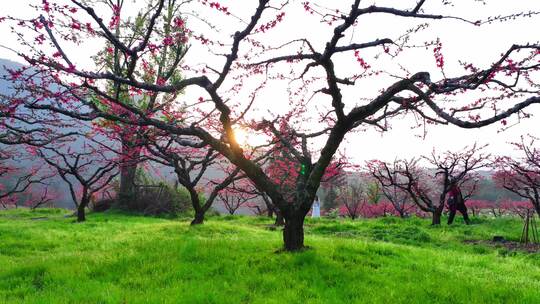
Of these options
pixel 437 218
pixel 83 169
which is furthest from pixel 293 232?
pixel 83 169

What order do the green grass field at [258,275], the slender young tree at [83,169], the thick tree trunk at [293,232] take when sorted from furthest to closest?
the slender young tree at [83,169] < the thick tree trunk at [293,232] < the green grass field at [258,275]

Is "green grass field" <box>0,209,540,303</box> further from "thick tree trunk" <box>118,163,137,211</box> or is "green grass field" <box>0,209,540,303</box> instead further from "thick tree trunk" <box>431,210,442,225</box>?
"thick tree trunk" <box>118,163,137,211</box>

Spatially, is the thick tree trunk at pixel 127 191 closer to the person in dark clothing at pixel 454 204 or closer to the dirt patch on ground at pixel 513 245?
the person in dark clothing at pixel 454 204

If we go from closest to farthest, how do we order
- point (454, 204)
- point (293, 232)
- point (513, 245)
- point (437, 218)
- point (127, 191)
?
point (293, 232) → point (513, 245) → point (454, 204) → point (437, 218) → point (127, 191)

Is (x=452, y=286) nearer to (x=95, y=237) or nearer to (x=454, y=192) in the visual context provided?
(x=95, y=237)

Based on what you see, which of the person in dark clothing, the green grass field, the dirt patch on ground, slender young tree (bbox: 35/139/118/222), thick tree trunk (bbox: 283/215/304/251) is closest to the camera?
the green grass field

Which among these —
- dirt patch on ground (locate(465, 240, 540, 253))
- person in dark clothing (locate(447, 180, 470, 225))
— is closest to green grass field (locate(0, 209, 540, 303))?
dirt patch on ground (locate(465, 240, 540, 253))

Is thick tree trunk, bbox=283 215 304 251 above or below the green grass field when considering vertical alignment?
above

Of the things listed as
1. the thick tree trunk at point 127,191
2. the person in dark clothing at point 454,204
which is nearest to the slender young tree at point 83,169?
the thick tree trunk at point 127,191

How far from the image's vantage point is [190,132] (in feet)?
26.3

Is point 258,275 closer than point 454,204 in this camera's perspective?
Yes

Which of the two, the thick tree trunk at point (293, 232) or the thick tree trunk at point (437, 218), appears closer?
the thick tree trunk at point (293, 232)

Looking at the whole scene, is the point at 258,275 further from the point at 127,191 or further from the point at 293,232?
the point at 127,191

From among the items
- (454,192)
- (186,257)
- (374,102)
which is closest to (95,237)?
(186,257)
